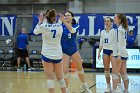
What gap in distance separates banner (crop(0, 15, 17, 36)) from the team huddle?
12.2m

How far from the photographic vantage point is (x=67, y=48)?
26.4ft

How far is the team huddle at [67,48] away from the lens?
6758 millimetres

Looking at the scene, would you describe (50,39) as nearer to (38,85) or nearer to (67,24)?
(67,24)

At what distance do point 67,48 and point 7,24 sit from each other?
12810 millimetres

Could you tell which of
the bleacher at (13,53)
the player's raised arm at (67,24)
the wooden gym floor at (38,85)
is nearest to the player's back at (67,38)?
the player's raised arm at (67,24)

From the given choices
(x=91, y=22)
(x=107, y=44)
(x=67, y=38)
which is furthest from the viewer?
(x=91, y=22)

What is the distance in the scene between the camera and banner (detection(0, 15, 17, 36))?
2030 centimetres

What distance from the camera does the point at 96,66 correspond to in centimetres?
1731

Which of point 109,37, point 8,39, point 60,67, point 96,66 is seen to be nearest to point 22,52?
point 8,39

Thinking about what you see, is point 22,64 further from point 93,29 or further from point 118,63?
point 118,63

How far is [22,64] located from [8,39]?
2255mm

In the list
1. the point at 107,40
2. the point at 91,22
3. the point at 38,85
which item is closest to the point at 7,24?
the point at 91,22

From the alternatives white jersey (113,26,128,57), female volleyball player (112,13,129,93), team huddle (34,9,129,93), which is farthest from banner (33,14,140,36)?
white jersey (113,26,128,57)

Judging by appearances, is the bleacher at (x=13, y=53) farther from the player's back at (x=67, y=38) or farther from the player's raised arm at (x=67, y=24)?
the player's raised arm at (x=67, y=24)
